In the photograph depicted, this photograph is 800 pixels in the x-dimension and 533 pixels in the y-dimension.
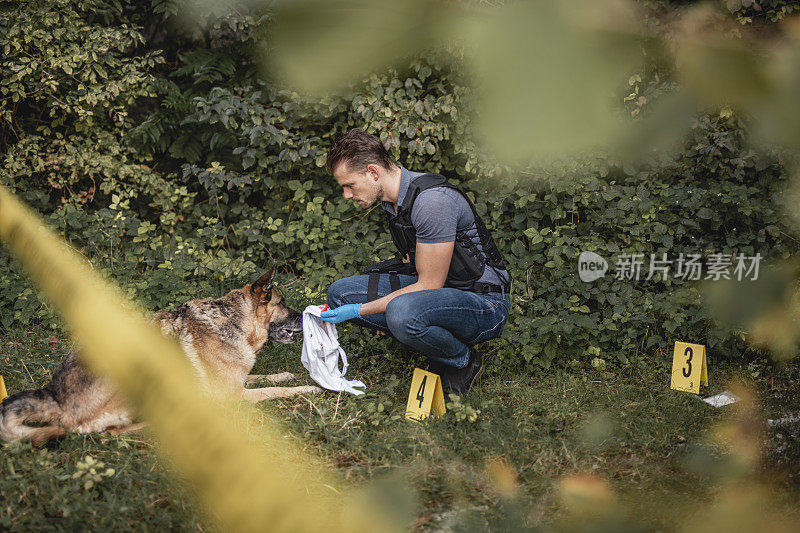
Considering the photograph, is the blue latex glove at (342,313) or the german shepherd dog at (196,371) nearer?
the german shepherd dog at (196,371)

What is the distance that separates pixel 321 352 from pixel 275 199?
2.48 meters

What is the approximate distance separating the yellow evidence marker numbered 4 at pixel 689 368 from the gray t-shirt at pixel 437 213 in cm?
152

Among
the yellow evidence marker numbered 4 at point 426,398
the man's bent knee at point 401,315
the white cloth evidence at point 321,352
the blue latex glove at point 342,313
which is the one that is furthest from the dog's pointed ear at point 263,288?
the yellow evidence marker numbered 4 at point 426,398

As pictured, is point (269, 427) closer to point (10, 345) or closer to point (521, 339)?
point (521, 339)

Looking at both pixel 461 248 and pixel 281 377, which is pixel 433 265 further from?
pixel 281 377

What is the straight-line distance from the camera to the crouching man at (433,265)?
111 inches

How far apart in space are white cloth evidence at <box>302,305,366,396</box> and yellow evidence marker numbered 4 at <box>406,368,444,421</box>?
0.38m

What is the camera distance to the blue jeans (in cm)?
281

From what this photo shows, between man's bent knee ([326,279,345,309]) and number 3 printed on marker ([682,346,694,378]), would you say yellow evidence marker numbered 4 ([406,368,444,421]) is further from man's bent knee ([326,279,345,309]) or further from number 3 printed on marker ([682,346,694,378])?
number 3 printed on marker ([682,346,694,378])

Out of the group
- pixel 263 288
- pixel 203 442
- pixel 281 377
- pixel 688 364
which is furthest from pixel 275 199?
pixel 203 442

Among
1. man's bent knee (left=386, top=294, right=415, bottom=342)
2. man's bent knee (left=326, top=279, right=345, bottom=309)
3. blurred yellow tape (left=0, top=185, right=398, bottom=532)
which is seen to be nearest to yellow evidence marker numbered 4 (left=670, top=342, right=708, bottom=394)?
man's bent knee (left=386, top=294, right=415, bottom=342)

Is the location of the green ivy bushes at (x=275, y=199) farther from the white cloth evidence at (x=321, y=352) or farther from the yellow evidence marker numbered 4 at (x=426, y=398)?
the white cloth evidence at (x=321, y=352)

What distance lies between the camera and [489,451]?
267cm

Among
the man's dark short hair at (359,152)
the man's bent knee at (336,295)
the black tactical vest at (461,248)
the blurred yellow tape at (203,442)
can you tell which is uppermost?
the man's dark short hair at (359,152)
